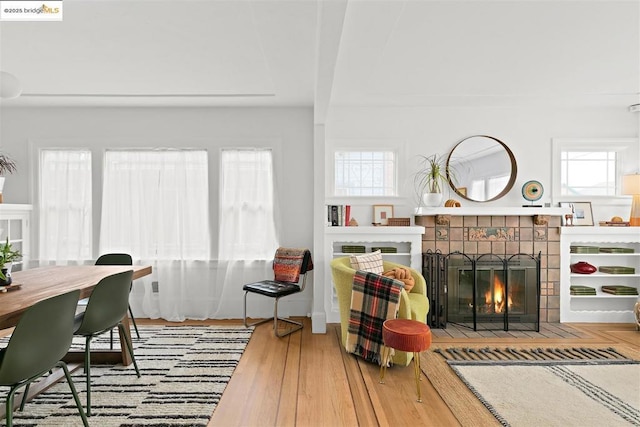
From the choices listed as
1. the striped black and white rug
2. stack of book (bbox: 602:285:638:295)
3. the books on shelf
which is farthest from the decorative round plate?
the striped black and white rug

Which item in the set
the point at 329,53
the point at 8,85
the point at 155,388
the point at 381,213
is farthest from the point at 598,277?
the point at 8,85

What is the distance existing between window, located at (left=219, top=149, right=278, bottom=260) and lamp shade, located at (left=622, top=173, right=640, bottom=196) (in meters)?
4.12

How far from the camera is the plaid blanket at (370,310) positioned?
283 cm

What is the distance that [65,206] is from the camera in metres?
4.27

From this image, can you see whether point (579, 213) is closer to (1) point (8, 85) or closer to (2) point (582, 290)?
(2) point (582, 290)

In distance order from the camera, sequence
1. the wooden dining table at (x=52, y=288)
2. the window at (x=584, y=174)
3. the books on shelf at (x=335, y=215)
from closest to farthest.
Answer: the wooden dining table at (x=52, y=288)
the books on shelf at (x=335, y=215)
the window at (x=584, y=174)

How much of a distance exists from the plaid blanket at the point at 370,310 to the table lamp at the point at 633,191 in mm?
3288

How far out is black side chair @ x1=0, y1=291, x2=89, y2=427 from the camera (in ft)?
5.33

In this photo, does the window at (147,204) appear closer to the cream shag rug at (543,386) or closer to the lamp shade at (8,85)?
the lamp shade at (8,85)

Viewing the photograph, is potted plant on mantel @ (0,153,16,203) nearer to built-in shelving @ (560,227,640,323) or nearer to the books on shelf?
the books on shelf

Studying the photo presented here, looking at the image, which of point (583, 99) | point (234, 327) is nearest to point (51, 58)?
point (234, 327)

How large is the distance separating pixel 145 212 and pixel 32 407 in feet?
7.72

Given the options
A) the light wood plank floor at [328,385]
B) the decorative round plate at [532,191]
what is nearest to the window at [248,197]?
the light wood plank floor at [328,385]

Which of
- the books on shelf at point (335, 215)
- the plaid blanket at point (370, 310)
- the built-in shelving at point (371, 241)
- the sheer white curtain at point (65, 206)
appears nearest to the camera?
the plaid blanket at point (370, 310)
